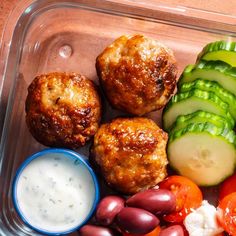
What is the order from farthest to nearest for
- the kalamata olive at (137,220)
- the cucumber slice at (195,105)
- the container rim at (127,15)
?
the container rim at (127,15)
the cucumber slice at (195,105)
the kalamata olive at (137,220)

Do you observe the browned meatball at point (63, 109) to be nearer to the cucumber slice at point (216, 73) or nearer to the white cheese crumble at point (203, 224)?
the cucumber slice at point (216, 73)

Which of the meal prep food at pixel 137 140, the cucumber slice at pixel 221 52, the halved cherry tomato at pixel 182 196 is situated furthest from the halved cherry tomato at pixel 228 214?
the cucumber slice at pixel 221 52

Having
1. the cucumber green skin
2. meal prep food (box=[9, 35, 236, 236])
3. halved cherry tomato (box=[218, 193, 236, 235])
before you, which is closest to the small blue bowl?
meal prep food (box=[9, 35, 236, 236])

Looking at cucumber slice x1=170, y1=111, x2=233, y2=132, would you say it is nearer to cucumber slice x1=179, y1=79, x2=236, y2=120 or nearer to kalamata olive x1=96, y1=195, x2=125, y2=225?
cucumber slice x1=179, y1=79, x2=236, y2=120

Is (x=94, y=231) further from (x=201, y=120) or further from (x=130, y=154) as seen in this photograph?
(x=201, y=120)

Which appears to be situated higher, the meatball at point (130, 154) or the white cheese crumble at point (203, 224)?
the meatball at point (130, 154)

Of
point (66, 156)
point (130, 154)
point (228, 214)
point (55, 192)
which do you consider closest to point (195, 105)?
point (130, 154)
